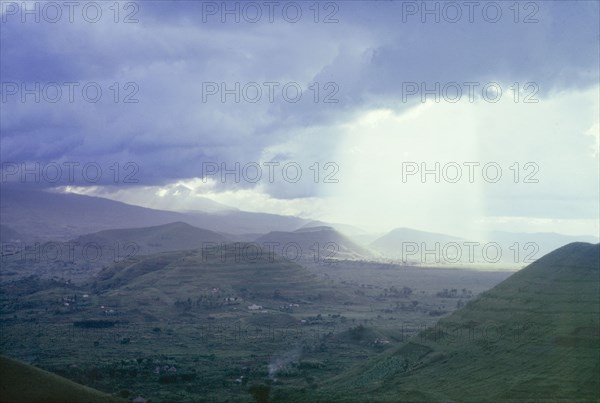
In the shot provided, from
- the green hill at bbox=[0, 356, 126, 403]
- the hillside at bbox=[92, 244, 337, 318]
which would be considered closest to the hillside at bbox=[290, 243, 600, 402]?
the green hill at bbox=[0, 356, 126, 403]

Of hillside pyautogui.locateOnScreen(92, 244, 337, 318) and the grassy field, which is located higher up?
hillside pyautogui.locateOnScreen(92, 244, 337, 318)

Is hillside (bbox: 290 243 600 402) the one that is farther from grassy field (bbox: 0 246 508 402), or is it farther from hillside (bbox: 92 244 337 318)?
hillside (bbox: 92 244 337 318)

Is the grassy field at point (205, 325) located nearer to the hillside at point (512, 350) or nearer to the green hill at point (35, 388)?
the hillside at point (512, 350)

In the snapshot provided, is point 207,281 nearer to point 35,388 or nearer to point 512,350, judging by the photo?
point 512,350

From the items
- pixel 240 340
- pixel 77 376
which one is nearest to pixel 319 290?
pixel 240 340

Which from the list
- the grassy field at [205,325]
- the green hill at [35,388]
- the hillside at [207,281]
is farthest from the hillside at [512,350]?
the hillside at [207,281]

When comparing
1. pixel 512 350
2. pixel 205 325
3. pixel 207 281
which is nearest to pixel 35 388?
pixel 512 350

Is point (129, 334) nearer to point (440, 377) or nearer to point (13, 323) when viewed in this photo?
point (13, 323)
